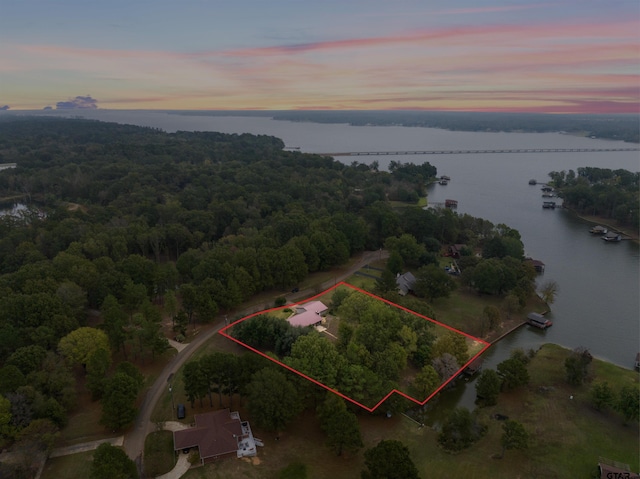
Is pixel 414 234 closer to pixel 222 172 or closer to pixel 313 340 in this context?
pixel 313 340

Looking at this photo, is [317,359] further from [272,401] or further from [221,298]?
[221,298]

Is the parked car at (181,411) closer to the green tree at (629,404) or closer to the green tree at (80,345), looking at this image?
the green tree at (80,345)

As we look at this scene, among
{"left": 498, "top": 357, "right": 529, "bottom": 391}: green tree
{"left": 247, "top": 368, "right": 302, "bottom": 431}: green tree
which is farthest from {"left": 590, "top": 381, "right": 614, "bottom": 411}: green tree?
{"left": 247, "top": 368, "right": 302, "bottom": 431}: green tree

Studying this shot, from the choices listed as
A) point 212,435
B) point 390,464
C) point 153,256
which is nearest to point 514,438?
point 390,464

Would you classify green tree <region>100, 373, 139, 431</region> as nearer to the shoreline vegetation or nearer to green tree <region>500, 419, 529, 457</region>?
the shoreline vegetation

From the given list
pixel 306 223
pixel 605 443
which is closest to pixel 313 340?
pixel 605 443

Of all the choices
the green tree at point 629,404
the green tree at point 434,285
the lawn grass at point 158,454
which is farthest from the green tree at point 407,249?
the lawn grass at point 158,454
